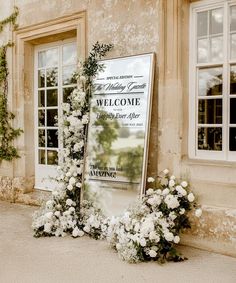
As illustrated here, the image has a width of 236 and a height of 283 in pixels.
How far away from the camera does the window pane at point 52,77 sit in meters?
6.23

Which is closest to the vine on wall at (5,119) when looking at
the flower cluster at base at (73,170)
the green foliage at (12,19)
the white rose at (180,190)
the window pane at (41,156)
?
the green foliage at (12,19)

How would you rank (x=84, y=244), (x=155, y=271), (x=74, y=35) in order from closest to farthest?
(x=155, y=271) → (x=84, y=244) → (x=74, y=35)

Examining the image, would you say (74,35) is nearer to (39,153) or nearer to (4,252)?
(39,153)

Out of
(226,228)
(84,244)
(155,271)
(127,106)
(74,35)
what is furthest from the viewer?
(74,35)

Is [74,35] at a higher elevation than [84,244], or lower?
higher

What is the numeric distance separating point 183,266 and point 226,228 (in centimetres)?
65

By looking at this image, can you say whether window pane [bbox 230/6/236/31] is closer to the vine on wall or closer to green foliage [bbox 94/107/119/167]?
green foliage [bbox 94/107/119/167]

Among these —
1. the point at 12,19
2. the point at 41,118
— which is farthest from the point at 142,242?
the point at 12,19

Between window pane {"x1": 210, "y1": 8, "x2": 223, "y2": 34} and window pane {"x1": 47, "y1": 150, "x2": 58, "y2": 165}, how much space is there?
3.29m

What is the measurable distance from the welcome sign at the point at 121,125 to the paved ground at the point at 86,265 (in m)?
0.79

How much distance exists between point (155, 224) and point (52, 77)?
11.4 ft

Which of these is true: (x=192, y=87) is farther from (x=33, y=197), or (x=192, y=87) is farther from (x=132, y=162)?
(x=33, y=197)

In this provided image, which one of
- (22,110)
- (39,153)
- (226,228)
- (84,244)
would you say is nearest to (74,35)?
(22,110)

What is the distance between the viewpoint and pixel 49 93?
6.35 meters
